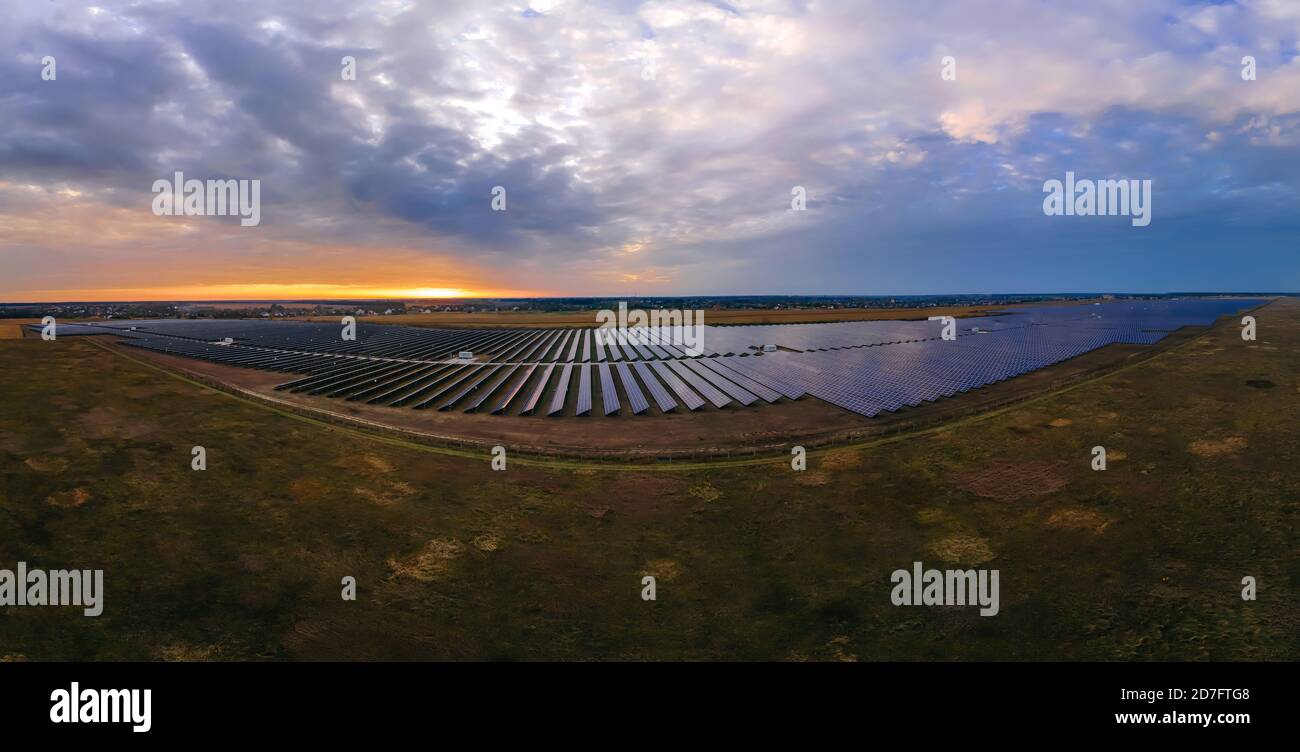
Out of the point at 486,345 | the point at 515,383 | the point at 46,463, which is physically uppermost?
the point at 486,345

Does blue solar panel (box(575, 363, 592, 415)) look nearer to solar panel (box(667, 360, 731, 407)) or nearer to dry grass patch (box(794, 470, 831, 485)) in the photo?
solar panel (box(667, 360, 731, 407))

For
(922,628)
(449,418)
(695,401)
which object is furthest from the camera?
(695,401)

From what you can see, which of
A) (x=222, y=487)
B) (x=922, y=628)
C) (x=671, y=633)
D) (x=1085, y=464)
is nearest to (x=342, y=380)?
(x=222, y=487)

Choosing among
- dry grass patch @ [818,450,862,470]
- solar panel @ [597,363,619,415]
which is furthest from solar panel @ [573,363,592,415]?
dry grass patch @ [818,450,862,470]

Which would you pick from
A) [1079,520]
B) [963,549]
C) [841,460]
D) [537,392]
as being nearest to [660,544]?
[963,549]

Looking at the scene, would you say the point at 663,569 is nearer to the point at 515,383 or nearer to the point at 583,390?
the point at 583,390

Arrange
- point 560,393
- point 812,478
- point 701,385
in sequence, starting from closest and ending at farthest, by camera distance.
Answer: point 812,478 → point 560,393 → point 701,385

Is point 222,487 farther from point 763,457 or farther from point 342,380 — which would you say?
point 342,380

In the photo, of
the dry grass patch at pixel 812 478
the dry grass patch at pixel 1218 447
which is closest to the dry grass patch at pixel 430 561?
the dry grass patch at pixel 812 478
